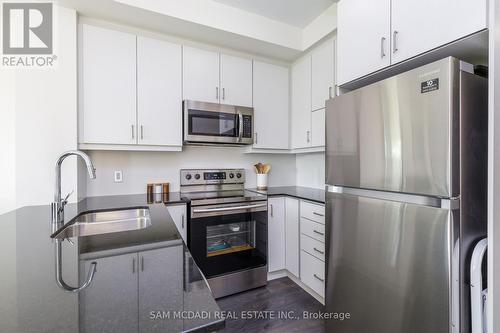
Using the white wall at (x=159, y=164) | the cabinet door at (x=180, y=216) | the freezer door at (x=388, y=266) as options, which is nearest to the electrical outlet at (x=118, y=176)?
the white wall at (x=159, y=164)

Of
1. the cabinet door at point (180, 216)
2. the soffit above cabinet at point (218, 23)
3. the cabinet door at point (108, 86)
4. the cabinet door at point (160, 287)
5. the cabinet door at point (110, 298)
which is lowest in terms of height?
the cabinet door at point (180, 216)

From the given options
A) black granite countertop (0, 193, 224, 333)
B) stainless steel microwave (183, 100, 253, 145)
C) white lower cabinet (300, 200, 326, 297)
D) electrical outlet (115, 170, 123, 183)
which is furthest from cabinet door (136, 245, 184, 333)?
electrical outlet (115, 170, 123, 183)

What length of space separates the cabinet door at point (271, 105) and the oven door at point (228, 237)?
76cm

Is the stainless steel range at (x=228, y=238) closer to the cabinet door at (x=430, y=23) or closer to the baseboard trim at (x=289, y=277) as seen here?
the baseboard trim at (x=289, y=277)

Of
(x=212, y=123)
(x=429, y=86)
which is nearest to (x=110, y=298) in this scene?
(x=429, y=86)

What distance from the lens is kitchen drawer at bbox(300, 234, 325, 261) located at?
196 cm

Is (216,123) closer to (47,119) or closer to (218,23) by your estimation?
(218,23)

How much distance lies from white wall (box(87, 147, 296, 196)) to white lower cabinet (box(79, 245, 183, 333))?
168cm

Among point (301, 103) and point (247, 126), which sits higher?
point (301, 103)

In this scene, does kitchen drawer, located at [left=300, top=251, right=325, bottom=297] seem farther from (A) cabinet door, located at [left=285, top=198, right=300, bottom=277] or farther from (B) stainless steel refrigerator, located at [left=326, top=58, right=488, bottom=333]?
(B) stainless steel refrigerator, located at [left=326, top=58, right=488, bottom=333]

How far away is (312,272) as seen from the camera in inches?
81.1

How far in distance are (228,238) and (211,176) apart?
683 millimetres

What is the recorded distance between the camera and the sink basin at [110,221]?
4.74 feet

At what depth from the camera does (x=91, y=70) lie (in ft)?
6.17
